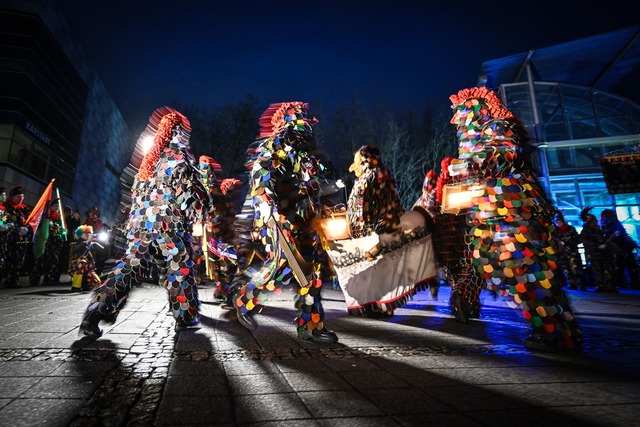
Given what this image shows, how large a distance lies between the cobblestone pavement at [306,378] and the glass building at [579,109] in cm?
1472

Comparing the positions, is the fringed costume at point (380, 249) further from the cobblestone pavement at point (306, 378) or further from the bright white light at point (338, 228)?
the cobblestone pavement at point (306, 378)

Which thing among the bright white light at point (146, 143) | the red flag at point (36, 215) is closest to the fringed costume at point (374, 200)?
the bright white light at point (146, 143)

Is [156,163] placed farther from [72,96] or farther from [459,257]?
[72,96]

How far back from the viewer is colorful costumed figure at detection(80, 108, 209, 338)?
3.20 metres

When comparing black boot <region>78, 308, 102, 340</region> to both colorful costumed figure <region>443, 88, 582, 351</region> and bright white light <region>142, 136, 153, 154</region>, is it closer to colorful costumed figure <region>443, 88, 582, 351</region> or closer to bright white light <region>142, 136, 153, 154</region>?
bright white light <region>142, 136, 153, 154</region>

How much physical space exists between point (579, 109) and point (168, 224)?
65.2 feet

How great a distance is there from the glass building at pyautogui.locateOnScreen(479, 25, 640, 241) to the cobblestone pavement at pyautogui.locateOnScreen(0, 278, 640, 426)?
48.3 feet

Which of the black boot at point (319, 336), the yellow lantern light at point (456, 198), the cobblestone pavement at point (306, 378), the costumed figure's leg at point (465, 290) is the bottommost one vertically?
the cobblestone pavement at point (306, 378)

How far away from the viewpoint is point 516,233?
106 inches

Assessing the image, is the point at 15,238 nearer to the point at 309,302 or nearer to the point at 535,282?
the point at 309,302

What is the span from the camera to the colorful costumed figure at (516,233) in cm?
256

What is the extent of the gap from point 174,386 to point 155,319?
241cm

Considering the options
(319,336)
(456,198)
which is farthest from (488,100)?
(319,336)

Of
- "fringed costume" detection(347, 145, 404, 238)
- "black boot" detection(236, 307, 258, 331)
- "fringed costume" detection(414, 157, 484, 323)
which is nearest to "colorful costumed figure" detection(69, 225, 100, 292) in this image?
"black boot" detection(236, 307, 258, 331)
